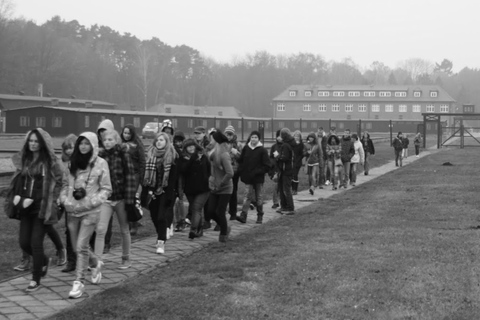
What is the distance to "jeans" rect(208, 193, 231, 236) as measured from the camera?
973 centimetres

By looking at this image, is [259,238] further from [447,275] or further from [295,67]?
[295,67]

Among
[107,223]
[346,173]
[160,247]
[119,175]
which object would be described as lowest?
[160,247]

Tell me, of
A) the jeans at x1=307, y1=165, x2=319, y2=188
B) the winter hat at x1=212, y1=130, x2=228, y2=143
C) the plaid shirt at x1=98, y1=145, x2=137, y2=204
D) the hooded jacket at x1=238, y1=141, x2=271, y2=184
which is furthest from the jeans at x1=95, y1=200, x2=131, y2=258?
the jeans at x1=307, y1=165, x2=319, y2=188

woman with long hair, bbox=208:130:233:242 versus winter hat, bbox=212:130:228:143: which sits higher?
winter hat, bbox=212:130:228:143

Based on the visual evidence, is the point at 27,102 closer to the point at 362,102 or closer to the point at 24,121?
the point at 24,121

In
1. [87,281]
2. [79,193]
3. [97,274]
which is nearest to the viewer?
[79,193]

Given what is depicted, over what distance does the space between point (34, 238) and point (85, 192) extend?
28.0 inches

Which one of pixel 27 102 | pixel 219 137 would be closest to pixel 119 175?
pixel 219 137

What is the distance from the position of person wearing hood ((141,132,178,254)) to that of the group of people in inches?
0.5

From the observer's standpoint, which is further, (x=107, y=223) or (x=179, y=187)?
(x=179, y=187)

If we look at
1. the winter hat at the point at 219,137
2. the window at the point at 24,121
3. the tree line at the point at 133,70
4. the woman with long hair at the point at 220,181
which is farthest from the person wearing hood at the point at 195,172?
the tree line at the point at 133,70

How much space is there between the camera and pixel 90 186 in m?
6.85

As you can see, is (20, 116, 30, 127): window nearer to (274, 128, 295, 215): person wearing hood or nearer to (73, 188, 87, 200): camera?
(274, 128, 295, 215): person wearing hood

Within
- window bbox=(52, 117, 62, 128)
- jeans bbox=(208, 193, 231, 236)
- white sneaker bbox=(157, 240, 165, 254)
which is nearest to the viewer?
white sneaker bbox=(157, 240, 165, 254)
